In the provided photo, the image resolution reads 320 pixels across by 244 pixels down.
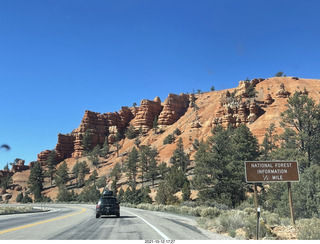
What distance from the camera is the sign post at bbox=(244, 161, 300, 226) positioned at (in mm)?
13609

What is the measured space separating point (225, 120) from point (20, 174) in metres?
107

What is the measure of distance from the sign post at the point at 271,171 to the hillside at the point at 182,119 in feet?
234

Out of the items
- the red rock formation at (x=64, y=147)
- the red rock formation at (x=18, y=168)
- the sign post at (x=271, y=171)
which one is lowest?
the sign post at (x=271, y=171)

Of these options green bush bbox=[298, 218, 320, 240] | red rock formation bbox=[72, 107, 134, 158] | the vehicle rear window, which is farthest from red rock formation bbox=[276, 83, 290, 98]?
green bush bbox=[298, 218, 320, 240]

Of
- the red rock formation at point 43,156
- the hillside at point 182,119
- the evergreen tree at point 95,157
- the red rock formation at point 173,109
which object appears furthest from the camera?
A: the red rock formation at point 43,156

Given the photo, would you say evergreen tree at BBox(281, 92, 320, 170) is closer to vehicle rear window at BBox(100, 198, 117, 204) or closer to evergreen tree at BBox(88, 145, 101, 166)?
vehicle rear window at BBox(100, 198, 117, 204)

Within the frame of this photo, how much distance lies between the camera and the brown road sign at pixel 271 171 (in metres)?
13.6

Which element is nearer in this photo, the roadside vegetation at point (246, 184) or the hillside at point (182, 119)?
the roadside vegetation at point (246, 184)

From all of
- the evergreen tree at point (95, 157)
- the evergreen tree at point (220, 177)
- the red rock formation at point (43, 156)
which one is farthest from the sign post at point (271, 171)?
the red rock formation at point (43, 156)

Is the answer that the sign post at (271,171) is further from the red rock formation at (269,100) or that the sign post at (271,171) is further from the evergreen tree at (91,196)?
the red rock formation at (269,100)

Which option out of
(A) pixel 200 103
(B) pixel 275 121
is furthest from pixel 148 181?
(A) pixel 200 103

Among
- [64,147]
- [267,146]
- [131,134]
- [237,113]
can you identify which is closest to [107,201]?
[267,146]

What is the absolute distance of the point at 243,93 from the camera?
355 ft

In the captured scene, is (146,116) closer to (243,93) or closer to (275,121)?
(243,93)
